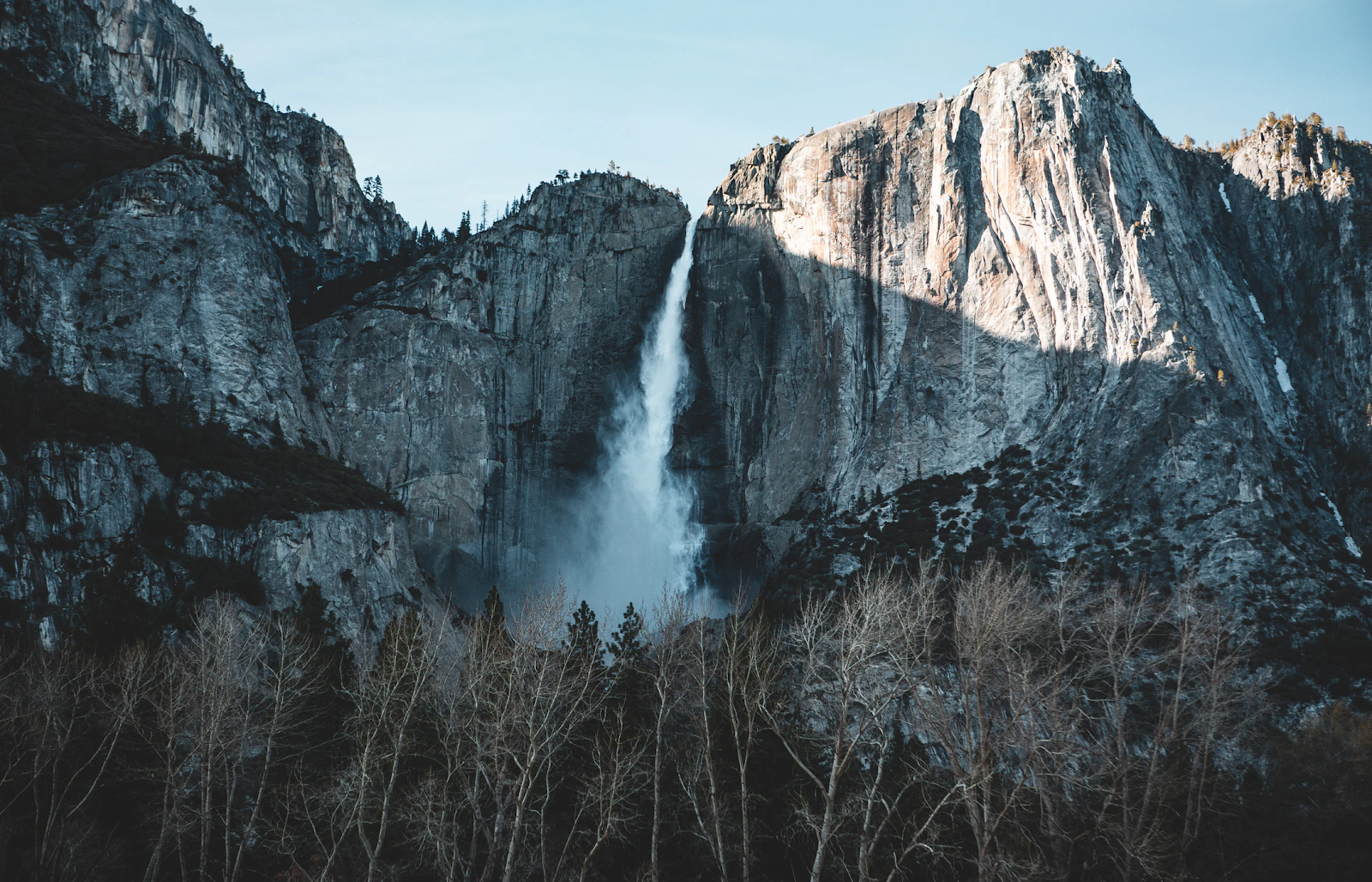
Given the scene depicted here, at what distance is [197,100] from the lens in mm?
112250

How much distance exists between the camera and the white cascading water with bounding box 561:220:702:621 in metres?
90.5

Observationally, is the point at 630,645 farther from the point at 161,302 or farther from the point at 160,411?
the point at 161,302

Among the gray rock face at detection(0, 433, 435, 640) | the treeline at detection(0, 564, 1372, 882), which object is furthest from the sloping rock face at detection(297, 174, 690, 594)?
the treeline at detection(0, 564, 1372, 882)

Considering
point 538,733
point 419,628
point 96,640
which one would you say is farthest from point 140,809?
point 538,733

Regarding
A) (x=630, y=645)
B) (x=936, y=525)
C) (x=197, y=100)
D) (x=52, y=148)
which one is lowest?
(x=630, y=645)

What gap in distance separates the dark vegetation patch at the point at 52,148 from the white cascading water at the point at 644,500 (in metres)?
43.5

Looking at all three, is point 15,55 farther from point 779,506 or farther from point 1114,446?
point 1114,446

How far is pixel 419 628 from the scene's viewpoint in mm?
43531

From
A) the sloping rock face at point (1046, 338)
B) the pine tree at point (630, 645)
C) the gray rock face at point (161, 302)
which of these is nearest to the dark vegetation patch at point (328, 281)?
the gray rock face at point (161, 302)

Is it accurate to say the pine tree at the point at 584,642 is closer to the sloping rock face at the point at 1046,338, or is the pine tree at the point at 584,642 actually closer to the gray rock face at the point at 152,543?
the gray rock face at the point at 152,543

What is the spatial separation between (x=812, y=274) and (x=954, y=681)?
45.2 meters

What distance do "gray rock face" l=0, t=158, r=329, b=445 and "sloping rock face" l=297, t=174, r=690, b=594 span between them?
6787 mm

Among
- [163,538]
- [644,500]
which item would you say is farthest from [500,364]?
[163,538]

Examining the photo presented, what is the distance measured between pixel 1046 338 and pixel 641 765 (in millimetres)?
50908
